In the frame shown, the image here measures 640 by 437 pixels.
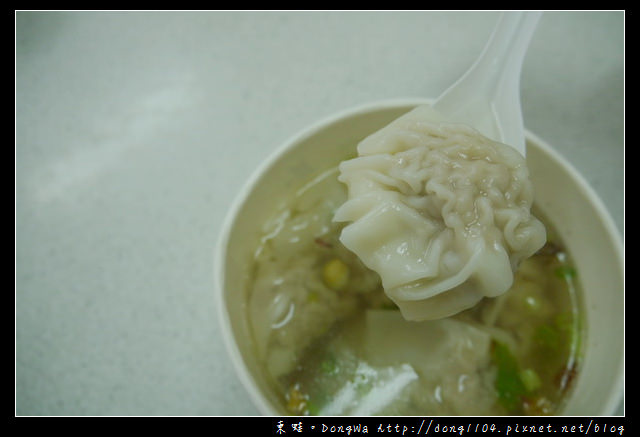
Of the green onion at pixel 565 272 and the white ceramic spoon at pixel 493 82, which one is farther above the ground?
the white ceramic spoon at pixel 493 82

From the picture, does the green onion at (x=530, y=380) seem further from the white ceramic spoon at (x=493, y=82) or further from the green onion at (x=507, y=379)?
the white ceramic spoon at (x=493, y=82)

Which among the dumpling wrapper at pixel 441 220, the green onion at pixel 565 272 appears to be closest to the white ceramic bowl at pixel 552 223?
the green onion at pixel 565 272

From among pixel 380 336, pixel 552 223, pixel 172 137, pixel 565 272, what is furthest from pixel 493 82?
pixel 172 137

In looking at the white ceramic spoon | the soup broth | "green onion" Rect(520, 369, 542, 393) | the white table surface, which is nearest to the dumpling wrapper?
the white ceramic spoon

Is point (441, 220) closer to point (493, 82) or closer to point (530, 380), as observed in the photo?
point (493, 82)

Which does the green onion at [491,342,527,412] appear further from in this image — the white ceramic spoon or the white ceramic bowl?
the white ceramic spoon
